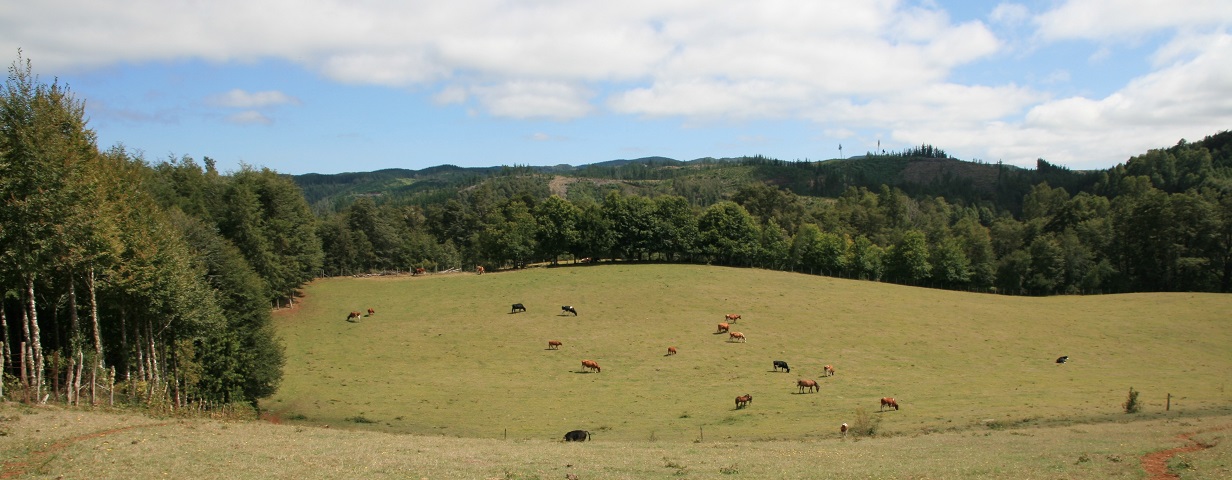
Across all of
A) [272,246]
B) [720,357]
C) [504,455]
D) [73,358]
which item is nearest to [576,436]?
[504,455]

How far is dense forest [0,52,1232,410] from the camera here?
73.3ft

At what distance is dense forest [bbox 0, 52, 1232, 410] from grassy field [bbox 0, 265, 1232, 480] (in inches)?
215

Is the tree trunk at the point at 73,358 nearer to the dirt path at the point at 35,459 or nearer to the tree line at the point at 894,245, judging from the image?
the dirt path at the point at 35,459

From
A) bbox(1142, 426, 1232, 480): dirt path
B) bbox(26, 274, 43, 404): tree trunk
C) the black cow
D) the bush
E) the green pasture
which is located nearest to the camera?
bbox(1142, 426, 1232, 480): dirt path

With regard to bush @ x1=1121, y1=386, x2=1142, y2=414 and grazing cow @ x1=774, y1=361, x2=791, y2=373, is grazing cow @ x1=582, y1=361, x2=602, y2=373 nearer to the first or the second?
grazing cow @ x1=774, y1=361, x2=791, y2=373

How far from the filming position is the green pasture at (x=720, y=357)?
31.3 metres

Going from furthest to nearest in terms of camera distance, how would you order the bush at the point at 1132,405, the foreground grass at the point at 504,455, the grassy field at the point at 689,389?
the bush at the point at 1132,405
the grassy field at the point at 689,389
the foreground grass at the point at 504,455

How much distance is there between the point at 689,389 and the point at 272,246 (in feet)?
137

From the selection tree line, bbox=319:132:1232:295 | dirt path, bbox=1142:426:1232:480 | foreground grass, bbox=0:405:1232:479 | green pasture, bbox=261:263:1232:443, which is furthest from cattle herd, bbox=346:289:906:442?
tree line, bbox=319:132:1232:295

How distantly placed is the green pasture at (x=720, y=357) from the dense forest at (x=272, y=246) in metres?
6.24

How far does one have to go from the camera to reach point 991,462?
1919cm

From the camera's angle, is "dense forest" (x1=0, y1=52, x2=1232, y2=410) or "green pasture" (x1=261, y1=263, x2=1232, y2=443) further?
"green pasture" (x1=261, y1=263, x2=1232, y2=443)

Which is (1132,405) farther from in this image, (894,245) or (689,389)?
(894,245)

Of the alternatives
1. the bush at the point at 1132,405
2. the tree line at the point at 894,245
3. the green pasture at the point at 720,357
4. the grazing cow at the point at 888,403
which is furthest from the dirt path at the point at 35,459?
the tree line at the point at 894,245
